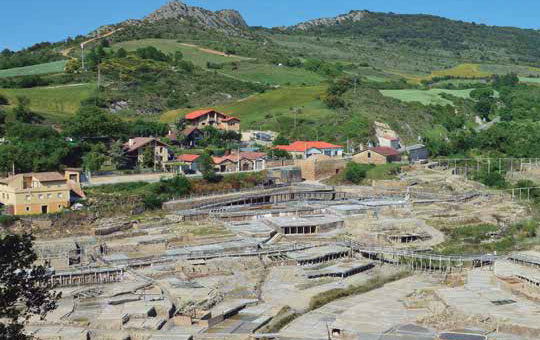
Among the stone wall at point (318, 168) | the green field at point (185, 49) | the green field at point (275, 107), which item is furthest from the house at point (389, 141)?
the green field at point (185, 49)

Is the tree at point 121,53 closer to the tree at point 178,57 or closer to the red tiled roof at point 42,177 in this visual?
the tree at point 178,57

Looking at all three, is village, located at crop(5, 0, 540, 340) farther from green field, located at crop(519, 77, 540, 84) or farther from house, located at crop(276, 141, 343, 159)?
green field, located at crop(519, 77, 540, 84)

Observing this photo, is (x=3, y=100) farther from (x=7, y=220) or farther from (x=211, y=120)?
(x=7, y=220)

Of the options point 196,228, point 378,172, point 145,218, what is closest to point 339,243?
point 196,228

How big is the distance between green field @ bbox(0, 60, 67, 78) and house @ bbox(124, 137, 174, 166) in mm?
35376

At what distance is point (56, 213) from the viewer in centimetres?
4769

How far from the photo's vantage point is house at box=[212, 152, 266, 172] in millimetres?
62438

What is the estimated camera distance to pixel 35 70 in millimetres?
Answer: 94062

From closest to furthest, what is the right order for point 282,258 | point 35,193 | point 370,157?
point 282,258, point 35,193, point 370,157

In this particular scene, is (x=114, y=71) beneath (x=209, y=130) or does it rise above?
above

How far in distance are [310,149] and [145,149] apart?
51.4ft

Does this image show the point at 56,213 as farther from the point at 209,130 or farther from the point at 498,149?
the point at 498,149

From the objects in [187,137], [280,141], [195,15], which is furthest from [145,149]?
[195,15]

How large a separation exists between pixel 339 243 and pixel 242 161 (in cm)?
1965
